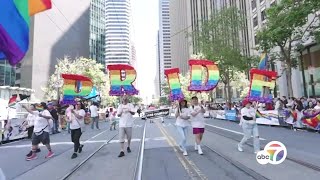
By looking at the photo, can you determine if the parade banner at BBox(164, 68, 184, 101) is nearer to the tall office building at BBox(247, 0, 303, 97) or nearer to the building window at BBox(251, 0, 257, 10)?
the tall office building at BBox(247, 0, 303, 97)

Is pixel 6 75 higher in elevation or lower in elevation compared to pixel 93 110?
higher

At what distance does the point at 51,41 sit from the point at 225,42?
2134 inches

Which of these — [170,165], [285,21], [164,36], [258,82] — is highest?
[164,36]

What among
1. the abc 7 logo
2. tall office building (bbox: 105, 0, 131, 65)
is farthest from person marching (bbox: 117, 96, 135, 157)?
tall office building (bbox: 105, 0, 131, 65)

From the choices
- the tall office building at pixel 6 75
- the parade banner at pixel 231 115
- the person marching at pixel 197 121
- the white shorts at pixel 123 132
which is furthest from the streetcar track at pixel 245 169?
the tall office building at pixel 6 75

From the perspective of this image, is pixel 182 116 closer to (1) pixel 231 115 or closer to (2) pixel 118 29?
(1) pixel 231 115

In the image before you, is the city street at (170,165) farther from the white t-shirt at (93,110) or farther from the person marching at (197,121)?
the white t-shirt at (93,110)

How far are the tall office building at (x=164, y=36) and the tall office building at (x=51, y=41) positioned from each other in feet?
263

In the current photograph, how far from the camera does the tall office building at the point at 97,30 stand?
115m

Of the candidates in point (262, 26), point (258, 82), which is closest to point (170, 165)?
point (258, 82)

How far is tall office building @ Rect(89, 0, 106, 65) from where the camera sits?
377 ft

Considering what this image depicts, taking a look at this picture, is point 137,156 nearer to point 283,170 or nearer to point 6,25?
point 283,170

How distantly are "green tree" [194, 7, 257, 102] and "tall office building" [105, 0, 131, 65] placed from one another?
31.4 ft

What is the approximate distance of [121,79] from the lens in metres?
15.1
